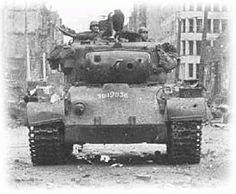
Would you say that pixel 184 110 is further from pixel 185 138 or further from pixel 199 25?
pixel 199 25

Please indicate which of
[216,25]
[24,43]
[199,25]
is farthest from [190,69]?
[24,43]

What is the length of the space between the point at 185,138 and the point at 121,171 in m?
1.13

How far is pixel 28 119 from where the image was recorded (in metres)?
10.6

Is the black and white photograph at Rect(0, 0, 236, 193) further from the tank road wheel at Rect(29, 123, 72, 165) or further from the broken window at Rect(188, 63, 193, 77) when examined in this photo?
the broken window at Rect(188, 63, 193, 77)

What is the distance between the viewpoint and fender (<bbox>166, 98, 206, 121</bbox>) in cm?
1048

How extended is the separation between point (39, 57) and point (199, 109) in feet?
133

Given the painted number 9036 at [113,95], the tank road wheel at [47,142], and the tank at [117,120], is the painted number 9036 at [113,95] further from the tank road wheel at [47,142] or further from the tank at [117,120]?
the tank road wheel at [47,142]

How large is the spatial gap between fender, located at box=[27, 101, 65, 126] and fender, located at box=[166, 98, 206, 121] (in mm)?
1631

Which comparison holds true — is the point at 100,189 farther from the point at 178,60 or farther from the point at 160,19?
the point at 160,19

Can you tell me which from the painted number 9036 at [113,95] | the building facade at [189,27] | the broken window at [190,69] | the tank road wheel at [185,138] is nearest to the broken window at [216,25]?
the building facade at [189,27]

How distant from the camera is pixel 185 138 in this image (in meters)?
10.6

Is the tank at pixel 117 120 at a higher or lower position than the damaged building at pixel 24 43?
lower

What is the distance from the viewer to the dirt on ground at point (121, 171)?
29.4 feet

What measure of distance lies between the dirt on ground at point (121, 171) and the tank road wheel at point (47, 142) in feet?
0.57
